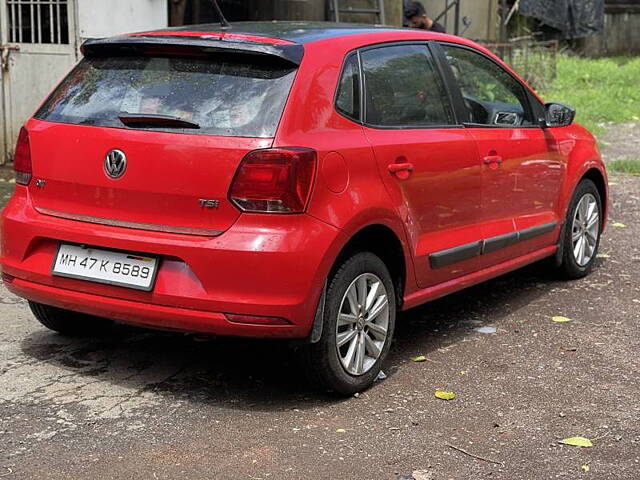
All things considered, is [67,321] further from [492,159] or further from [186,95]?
[492,159]

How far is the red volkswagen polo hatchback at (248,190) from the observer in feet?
14.8

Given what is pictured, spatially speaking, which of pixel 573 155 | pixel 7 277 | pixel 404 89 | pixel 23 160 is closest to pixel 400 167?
pixel 404 89

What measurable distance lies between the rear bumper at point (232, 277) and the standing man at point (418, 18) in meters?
12.6

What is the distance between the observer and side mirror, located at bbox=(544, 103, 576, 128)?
687 centimetres

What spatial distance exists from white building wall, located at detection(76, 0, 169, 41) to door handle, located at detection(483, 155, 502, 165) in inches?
224

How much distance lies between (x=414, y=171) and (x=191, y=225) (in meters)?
1.28

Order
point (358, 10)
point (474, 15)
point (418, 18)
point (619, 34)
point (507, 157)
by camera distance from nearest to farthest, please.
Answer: point (507, 157), point (358, 10), point (418, 18), point (474, 15), point (619, 34)

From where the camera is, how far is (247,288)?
4508 mm

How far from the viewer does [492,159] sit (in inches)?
238

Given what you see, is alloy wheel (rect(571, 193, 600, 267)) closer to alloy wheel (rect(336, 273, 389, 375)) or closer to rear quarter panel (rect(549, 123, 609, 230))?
rear quarter panel (rect(549, 123, 609, 230))

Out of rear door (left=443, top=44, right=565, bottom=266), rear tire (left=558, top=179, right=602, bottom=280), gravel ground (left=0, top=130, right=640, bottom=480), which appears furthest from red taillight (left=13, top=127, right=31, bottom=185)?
rear tire (left=558, top=179, right=602, bottom=280)

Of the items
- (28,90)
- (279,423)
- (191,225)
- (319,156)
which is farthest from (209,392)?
(28,90)

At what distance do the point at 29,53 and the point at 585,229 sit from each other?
621 centimetres

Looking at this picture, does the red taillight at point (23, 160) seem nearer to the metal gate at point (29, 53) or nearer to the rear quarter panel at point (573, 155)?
the rear quarter panel at point (573, 155)
